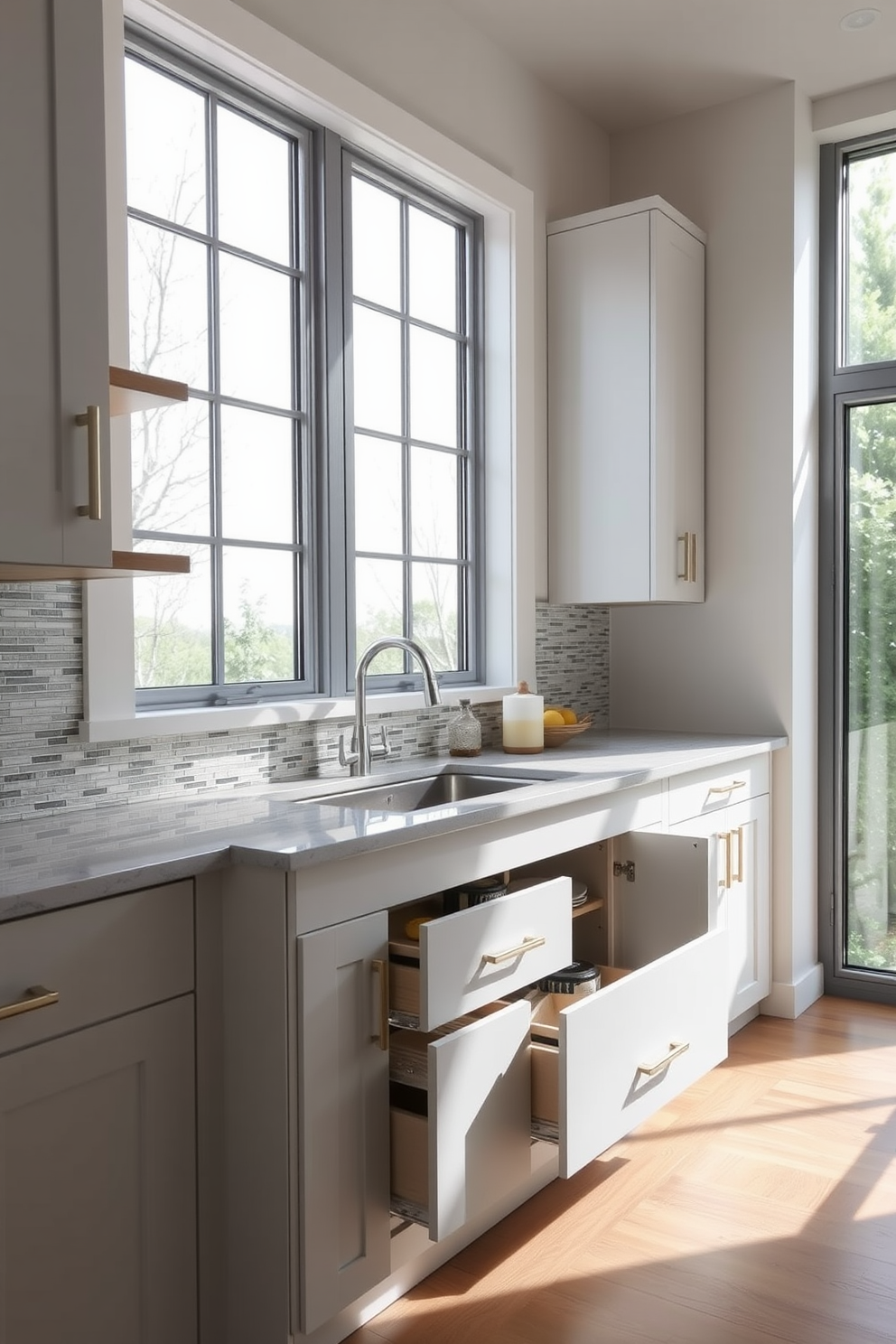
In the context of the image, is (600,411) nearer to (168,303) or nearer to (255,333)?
(255,333)

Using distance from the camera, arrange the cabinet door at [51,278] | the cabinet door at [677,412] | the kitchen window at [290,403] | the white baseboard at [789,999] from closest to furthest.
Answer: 1. the cabinet door at [51,278]
2. the kitchen window at [290,403]
3. the cabinet door at [677,412]
4. the white baseboard at [789,999]

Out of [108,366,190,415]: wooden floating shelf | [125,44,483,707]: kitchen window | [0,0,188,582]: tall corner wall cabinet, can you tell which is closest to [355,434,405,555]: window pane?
[125,44,483,707]: kitchen window

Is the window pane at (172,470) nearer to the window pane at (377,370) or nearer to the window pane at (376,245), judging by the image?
the window pane at (377,370)

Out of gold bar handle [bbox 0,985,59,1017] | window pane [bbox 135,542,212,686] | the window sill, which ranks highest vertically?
window pane [bbox 135,542,212,686]

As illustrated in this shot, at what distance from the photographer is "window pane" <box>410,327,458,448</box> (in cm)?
305

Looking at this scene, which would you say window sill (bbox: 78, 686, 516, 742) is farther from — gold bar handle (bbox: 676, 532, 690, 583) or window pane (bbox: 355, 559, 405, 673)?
gold bar handle (bbox: 676, 532, 690, 583)

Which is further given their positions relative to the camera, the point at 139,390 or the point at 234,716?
the point at 234,716

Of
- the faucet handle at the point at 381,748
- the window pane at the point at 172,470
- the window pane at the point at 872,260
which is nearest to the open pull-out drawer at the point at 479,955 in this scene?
the faucet handle at the point at 381,748

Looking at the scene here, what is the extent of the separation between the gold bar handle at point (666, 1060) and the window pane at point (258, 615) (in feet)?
3.79

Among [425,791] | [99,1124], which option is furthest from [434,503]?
[99,1124]

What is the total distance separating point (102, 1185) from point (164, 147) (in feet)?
6.33

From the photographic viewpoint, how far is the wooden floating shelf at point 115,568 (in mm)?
1591

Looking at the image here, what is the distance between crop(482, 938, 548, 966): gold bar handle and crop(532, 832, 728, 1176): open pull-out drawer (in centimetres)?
13

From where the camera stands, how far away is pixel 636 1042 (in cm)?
214
